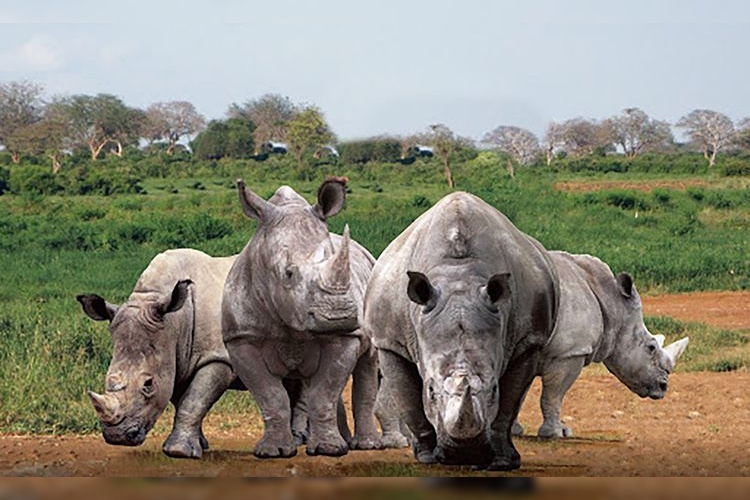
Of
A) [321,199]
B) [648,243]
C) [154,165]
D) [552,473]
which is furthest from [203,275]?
[154,165]

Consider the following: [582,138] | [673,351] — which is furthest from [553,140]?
[673,351]

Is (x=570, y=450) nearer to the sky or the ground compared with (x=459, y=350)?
nearer to the ground

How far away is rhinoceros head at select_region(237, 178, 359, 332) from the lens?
23.8 ft

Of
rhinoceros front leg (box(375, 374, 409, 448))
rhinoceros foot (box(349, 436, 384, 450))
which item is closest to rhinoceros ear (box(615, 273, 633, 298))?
rhinoceros front leg (box(375, 374, 409, 448))

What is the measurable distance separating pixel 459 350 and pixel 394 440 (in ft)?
10.0

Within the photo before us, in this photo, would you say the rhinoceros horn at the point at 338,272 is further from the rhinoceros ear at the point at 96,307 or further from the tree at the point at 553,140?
the tree at the point at 553,140

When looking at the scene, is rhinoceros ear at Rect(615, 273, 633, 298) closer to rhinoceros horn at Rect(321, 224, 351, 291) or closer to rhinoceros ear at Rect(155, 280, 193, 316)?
rhinoceros horn at Rect(321, 224, 351, 291)

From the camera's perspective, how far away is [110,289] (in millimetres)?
18828

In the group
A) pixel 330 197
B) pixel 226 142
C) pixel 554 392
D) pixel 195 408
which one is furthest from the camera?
pixel 226 142

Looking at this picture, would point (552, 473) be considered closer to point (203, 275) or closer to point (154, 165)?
point (203, 275)

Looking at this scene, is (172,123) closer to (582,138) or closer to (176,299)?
(582,138)

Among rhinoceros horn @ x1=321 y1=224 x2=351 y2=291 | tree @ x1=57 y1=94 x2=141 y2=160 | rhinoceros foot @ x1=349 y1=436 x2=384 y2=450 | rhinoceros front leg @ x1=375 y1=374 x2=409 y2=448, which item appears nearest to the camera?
rhinoceros horn @ x1=321 y1=224 x2=351 y2=291

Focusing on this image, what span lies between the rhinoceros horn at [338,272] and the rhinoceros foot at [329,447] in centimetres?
81

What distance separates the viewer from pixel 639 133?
36.9m
